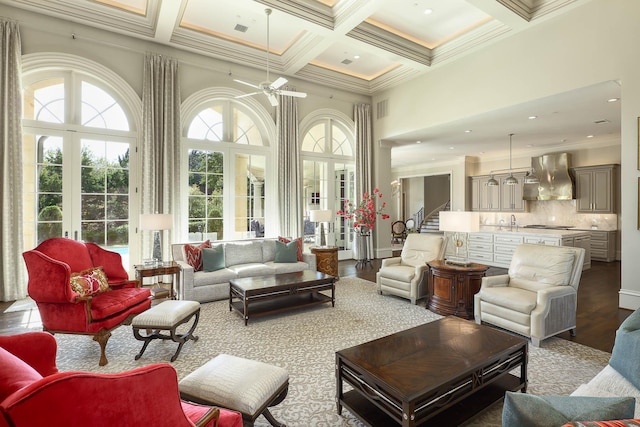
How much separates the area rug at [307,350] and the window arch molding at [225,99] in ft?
12.1

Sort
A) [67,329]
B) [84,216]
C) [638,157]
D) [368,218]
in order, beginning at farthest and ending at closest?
[368,218] → [84,216] → [638,157] → [67,329]

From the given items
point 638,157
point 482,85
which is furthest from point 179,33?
point 638,157

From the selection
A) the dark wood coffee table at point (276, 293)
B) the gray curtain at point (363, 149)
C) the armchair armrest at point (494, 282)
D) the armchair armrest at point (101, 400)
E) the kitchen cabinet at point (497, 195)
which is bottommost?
the dark wood coffee table at point (276, 293)

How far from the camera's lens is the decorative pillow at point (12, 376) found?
→ 999 mm

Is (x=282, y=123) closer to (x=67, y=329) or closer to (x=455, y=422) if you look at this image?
(x=67, y=329)

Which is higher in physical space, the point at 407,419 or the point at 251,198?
the point at 251,198

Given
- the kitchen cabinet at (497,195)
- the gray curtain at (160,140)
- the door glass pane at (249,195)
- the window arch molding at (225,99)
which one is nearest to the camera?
the gray curtain at (160,140)

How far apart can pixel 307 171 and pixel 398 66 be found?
3.06m

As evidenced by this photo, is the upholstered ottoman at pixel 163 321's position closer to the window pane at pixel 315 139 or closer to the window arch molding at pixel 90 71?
the window arch molding at pixel 90 71

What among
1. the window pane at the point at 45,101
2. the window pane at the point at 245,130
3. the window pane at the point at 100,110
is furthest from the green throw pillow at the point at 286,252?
the window pane at the point at 45,101

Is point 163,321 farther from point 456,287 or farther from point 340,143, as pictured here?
point 340,143

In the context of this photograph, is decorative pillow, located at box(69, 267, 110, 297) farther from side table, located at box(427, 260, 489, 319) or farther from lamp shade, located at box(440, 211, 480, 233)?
lamp shade, located at box(440, 211, 480, 233)

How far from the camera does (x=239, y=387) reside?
71.1 inches

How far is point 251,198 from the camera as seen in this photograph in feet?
23.1
